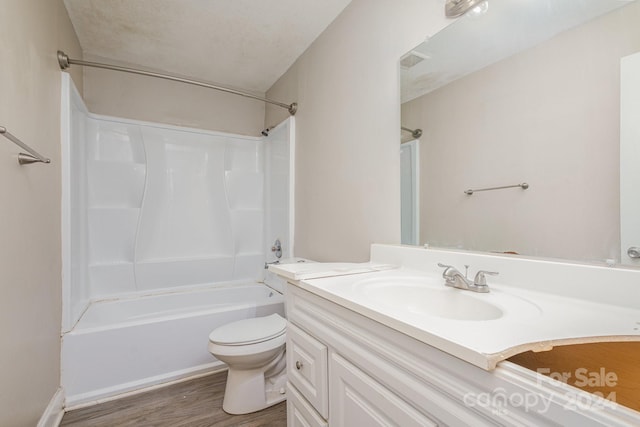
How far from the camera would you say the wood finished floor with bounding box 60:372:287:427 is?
1.47 m

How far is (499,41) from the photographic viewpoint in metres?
1.01

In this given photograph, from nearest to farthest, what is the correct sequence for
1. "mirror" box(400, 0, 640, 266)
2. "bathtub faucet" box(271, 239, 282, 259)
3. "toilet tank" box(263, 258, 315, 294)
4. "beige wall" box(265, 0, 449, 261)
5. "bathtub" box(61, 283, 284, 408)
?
"mirror" box(400, 0, 640, 266) < "beige wall" box(265, 0, 449, 261) < "bathtub" box(61, 283, 284, 408) < "toilet tank" box(263, 258, 315, 294) < "bathtub faucet" box(271, 239, 282, 259)

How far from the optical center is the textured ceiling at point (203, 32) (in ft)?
5.70

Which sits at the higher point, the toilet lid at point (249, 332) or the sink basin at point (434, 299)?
the sink basin at point (434, 299)

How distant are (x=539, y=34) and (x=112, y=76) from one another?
2.95m

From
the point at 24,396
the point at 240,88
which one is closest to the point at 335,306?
the point at 24,396

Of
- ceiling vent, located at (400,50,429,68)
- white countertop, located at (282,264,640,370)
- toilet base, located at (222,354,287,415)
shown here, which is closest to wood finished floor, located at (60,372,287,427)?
toilet base, located at (222,354,287,415)

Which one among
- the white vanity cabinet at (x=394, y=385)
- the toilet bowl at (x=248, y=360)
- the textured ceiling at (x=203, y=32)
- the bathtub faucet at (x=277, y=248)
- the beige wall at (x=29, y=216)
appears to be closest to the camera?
the white vanity cabinet at (x=394, y=385)

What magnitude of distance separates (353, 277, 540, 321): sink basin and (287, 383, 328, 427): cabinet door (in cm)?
45

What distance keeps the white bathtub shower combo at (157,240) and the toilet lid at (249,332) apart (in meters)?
0.35

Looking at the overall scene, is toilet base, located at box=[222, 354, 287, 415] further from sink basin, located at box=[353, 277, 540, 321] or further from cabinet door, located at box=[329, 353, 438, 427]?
sink basin, located at box=[353, 277, 540, 321]

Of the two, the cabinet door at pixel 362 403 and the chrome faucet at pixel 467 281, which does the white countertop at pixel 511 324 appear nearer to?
the chrome faucet at pixel 467 281

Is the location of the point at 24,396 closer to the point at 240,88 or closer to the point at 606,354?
the point at 606,354

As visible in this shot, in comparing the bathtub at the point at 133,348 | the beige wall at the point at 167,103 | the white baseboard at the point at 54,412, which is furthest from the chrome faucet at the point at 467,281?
the beige wall at the point at 167,103
